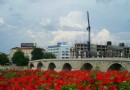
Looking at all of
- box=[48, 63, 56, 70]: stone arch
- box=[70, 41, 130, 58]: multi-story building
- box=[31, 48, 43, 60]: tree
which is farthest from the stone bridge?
box=[70, 41, 130, 58]: multi-story building

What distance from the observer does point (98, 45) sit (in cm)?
16500

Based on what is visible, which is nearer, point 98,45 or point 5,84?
point 5,84

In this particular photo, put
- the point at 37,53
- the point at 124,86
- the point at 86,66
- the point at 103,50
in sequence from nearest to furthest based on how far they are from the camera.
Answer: the point at 124,86 → the point at 86,66 → the point at 37,53 → the point at 103,50

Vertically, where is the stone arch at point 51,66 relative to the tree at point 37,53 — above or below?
below

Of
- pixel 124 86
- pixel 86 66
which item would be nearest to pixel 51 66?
pixel 86 66

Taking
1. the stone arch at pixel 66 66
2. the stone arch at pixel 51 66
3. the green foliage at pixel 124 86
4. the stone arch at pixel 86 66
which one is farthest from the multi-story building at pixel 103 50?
the green foliage at pixel 124 86

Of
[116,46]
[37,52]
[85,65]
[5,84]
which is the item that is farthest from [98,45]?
[5,84]

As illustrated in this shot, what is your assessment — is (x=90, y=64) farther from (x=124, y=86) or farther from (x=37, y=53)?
(x=37, y=53)

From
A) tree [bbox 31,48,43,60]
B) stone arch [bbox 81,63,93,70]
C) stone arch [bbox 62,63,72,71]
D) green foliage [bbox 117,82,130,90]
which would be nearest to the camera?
green foliage [bbox 117,82,130,90]

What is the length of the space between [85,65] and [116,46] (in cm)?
8921

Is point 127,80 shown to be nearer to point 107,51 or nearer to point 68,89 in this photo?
point 68,89

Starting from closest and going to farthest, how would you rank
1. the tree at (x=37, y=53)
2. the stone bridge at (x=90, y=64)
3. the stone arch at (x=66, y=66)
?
the stone bridge at (x=90, y=64)
the stone arch at (x=66, y=66)
the tree at (x=37, y=53)

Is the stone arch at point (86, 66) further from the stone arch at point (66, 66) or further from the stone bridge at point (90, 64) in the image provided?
the stone arch at point (66, 66)

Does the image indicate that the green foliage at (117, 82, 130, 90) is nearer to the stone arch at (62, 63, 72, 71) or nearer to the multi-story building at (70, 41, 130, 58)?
the stone arch at (62, 63, 72, 71)
